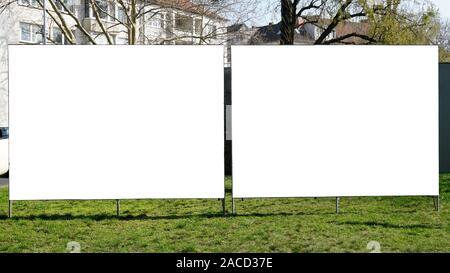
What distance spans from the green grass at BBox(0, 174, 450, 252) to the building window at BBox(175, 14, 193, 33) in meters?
11.5

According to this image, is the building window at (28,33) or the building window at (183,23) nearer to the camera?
the building window at (183,23)

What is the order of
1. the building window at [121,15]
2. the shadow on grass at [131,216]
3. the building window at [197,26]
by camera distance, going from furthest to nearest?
the building window at [197,26] < the building window at [121,15] < the shadow on grass at [131,216]

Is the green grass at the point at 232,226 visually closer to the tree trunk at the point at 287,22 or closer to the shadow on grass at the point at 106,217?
the shadow on grass at the point at 106,217

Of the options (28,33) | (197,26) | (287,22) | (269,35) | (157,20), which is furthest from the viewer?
(28,33)

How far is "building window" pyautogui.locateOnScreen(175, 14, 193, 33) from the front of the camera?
61.1ft

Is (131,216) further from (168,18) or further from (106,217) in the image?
(168,18)

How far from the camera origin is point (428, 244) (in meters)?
5.23

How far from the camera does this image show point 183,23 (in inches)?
748

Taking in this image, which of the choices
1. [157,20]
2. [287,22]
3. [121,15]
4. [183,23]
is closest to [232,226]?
[287,22]

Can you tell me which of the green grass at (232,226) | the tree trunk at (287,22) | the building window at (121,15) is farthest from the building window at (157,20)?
the green grass at (232,226)

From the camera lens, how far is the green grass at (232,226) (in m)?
5.30

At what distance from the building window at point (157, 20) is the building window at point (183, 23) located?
0.51 m

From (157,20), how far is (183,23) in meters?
0.93
